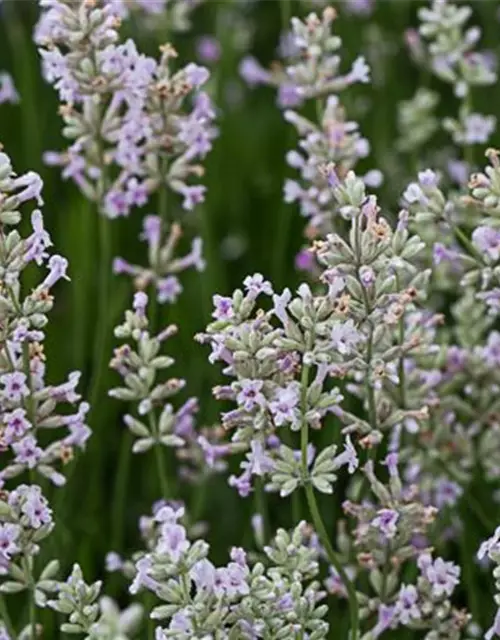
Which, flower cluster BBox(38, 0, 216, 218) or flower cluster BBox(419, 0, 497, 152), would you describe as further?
flower cluster BBox(419, 0, 497, 152)

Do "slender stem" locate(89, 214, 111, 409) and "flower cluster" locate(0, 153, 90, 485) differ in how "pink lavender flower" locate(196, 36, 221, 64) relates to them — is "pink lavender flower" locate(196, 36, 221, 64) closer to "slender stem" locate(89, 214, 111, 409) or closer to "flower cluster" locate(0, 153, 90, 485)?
"slender stem" locate(89, 214, 111, 409)

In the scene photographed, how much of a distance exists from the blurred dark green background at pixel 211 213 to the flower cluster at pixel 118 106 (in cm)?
47

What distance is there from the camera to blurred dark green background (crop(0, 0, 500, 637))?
9.13ft

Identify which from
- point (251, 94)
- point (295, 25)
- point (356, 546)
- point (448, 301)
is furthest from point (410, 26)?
point (356, 546)

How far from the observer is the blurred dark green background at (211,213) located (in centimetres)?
278

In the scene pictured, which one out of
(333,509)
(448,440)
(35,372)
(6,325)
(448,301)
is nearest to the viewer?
(6,325)

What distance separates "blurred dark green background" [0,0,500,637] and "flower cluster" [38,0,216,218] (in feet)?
1.54

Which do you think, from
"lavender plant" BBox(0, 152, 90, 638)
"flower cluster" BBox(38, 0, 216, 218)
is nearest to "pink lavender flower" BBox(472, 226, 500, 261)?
"flower cluster" BBox(38, 0, 216, 218)

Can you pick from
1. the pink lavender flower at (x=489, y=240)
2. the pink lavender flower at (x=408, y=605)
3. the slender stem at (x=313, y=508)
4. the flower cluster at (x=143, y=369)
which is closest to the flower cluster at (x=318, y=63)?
the pink lavender flower at (x=489, y=240)

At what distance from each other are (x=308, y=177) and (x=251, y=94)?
6.67 feet

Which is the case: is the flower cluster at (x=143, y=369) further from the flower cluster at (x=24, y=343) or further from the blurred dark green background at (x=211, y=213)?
the blurred dark green background at (x=211, y=213)

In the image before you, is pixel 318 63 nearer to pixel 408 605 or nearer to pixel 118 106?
pixel 118 106

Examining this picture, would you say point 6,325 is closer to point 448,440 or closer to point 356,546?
point 356,546

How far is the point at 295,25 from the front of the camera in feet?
7.63
